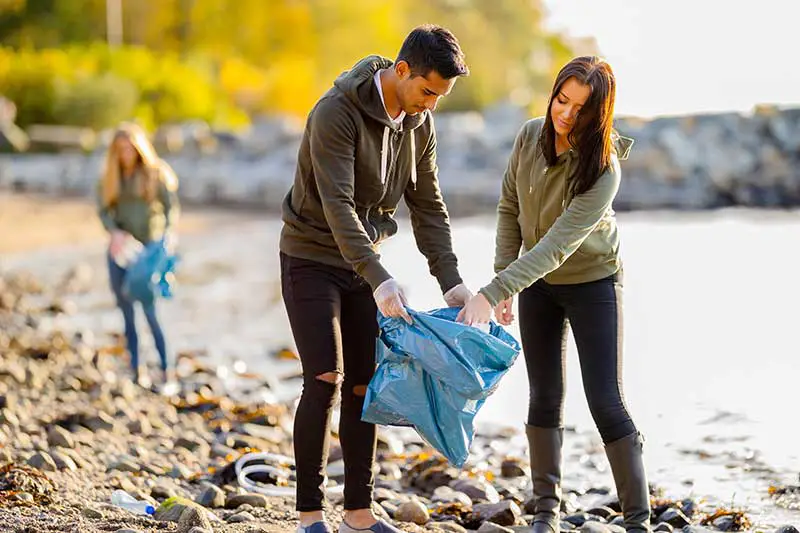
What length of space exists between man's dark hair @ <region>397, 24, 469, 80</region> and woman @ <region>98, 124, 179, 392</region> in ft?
13.5

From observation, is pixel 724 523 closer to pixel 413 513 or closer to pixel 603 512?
pixel 603 512

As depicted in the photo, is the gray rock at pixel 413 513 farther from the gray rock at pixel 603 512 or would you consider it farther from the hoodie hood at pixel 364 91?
the hoodie hood at pixel 364 91

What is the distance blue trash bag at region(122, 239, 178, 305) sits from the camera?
25.1 ft

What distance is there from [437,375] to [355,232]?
0.53m

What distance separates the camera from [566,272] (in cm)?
427

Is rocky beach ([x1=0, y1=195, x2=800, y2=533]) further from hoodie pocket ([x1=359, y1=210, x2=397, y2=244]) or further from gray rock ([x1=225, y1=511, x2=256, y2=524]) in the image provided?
hoodie pocket ([x1=359, y1=210, x2=397, y2=244])

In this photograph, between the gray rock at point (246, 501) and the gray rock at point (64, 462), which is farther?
the gray rock at point (64, 462)

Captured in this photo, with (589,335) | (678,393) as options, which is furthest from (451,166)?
(589,335)

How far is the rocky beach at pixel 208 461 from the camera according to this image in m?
4.68

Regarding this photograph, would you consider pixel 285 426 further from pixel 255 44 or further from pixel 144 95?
pixel 255 44

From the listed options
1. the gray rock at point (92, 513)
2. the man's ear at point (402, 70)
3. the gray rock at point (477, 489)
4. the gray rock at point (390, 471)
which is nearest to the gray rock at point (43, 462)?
the gray rock at point (92, 513)

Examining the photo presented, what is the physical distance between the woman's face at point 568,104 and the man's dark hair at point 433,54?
413 mm

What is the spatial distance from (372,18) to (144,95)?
526 inches

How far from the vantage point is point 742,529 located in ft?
16.1
